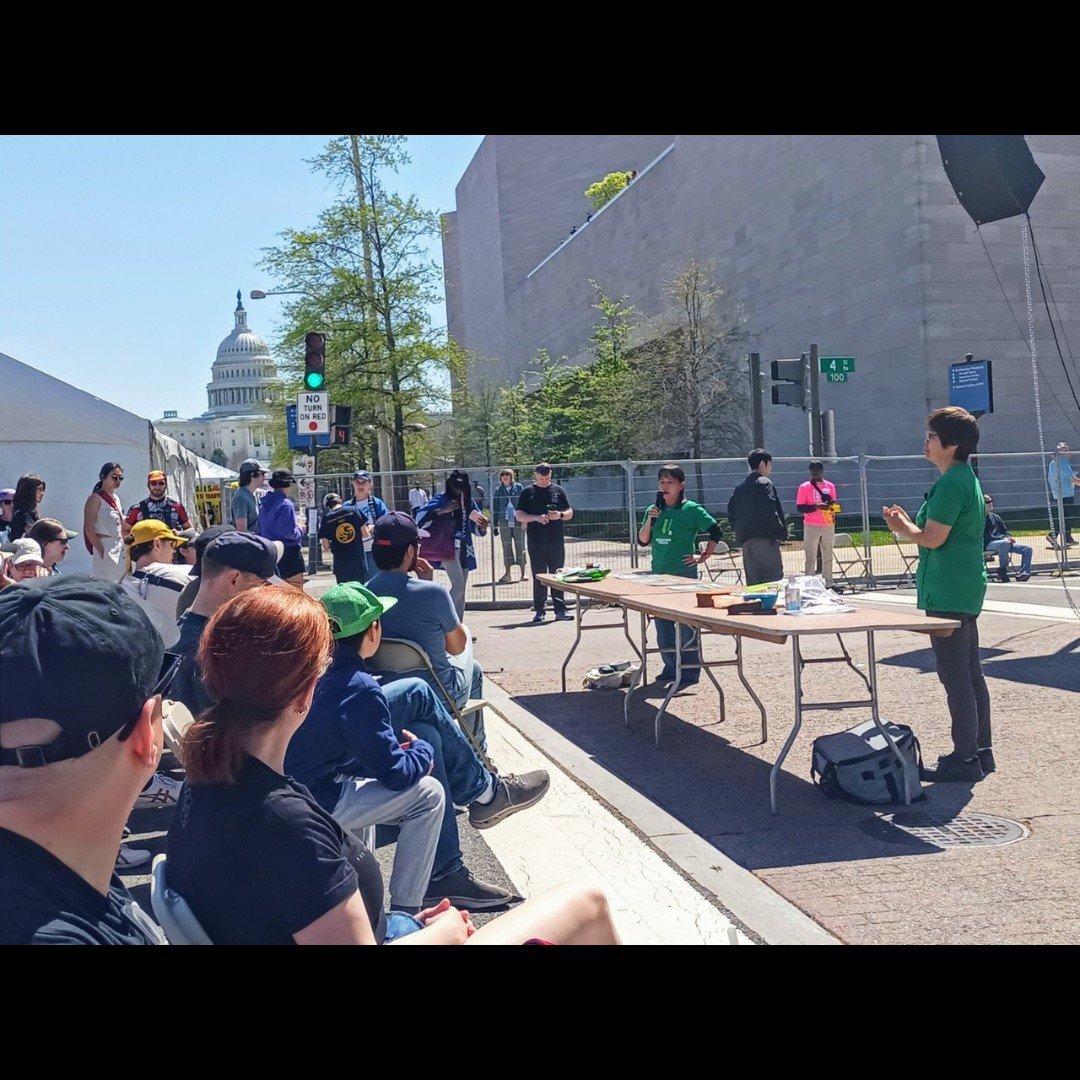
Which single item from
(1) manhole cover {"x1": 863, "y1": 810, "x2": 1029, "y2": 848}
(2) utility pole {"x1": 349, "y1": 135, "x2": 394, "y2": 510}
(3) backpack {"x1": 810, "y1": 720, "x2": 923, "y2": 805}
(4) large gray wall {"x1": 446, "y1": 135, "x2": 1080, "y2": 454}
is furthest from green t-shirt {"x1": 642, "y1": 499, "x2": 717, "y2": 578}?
(2) utility pole {"x1": 349, "y1": 135, "x2": 394, "y2": 510}

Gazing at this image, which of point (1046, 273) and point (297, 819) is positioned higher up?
point (1046, 273)

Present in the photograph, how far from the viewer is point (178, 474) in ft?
65.5

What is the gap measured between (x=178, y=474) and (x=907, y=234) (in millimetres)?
22577

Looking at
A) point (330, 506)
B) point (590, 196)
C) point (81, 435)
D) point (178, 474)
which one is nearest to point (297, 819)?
point (330, 506)

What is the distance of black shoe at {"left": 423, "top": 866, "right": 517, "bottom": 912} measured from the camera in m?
4.81

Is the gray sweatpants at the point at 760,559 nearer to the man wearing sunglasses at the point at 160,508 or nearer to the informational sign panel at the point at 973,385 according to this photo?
the man wearing sunglasses at the point at 160,508

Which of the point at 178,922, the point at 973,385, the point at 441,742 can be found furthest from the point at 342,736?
the point at 973,385

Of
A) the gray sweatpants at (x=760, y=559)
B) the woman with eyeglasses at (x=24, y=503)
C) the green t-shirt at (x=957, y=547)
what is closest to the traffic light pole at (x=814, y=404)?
the gray sweatpants at (x=760, y=559)

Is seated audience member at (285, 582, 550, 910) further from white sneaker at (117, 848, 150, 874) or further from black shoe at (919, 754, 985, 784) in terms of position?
black shoe at (919, 754, 985, 784)

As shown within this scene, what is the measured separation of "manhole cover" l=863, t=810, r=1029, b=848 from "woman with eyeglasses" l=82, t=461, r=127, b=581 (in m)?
8.52

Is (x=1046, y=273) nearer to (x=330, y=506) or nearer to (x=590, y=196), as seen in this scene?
(x=330, y=506)

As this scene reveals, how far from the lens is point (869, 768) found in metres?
6.06

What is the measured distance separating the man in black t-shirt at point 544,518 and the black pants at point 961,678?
7.83m

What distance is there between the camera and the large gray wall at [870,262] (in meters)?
33.2
